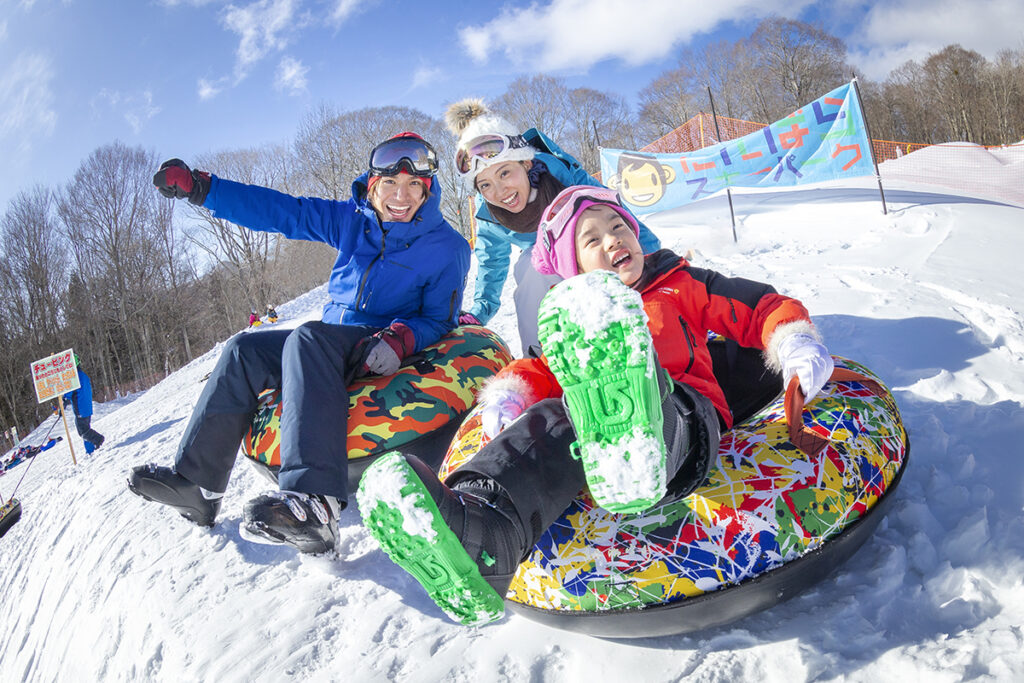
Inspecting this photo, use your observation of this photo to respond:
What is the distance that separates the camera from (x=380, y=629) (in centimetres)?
169

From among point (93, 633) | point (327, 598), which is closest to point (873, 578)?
point (327, 598)

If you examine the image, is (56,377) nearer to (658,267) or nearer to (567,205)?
(567,205)

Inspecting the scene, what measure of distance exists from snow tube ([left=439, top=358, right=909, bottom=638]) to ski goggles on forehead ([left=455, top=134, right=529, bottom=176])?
6.14 ft

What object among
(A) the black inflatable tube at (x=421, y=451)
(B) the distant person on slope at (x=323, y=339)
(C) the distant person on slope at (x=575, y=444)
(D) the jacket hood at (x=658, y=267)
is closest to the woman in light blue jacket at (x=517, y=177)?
(B) the distant person on slope at (x=323, y=339)

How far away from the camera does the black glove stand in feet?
8.07

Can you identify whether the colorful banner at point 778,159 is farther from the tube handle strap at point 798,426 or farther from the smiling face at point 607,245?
the tube handle strap at point 798,426

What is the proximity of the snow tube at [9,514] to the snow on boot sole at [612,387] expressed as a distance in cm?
Answer: 631

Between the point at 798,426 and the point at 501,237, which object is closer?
the point at 798,426

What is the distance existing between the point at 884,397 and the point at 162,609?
2.60 metres

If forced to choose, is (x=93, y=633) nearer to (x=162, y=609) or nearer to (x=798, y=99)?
(x=162, y=609)

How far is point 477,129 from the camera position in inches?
114

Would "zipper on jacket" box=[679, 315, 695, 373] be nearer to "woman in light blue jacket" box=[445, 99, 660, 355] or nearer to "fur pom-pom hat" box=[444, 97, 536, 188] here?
"woman in light blue jacket" box=[445, 99, 660, 355]

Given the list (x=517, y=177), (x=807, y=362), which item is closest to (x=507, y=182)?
(x=517, y=177)

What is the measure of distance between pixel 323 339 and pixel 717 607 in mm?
1579
